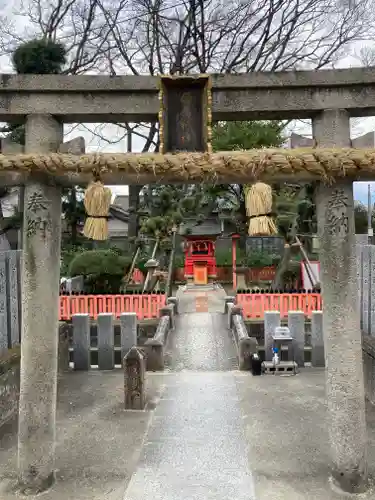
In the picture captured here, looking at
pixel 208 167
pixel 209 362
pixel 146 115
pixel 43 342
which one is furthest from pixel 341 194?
pixel 209 362

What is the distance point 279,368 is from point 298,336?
4.51ft

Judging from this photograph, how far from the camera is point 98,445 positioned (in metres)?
5.93

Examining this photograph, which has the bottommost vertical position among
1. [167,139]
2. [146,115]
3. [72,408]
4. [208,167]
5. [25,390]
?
[72,408]

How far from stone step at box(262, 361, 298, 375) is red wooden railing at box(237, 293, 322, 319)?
12.7 ft

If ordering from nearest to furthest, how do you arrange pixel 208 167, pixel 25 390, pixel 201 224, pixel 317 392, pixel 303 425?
pixel 208 167 < pixel 25 390 < pixel 303 425 < pixel 317 392 < pixel 201 224

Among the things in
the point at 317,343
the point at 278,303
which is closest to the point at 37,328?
the point at 317,343

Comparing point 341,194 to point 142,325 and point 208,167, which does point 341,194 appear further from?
point 142,325

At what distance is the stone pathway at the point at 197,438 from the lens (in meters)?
4.72

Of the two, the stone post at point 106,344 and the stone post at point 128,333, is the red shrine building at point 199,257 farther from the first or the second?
the stone post at point 106,344

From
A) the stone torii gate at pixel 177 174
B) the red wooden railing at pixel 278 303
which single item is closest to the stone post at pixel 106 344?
the red wooden railing at pixel 278 303

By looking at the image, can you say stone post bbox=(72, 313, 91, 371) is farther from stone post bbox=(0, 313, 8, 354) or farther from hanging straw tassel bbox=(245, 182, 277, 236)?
hanging straw tassel bbox=(245, 182, 277, 236)

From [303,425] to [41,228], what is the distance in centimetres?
496

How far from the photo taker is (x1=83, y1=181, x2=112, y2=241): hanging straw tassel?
4.33 metres

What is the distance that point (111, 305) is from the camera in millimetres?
13797
